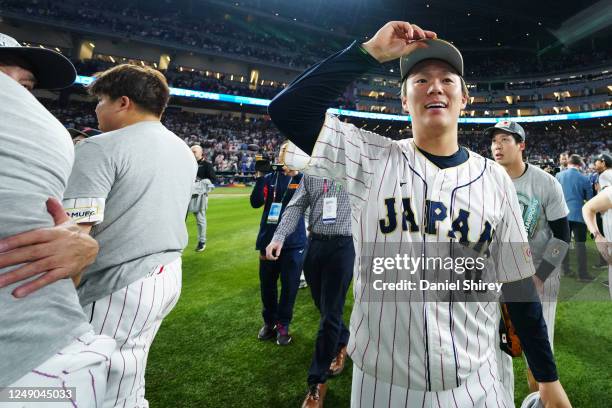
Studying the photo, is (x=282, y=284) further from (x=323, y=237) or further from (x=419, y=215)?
(x=419, y=215)

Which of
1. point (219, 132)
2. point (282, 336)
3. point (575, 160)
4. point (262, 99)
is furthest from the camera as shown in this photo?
point (262, 99)

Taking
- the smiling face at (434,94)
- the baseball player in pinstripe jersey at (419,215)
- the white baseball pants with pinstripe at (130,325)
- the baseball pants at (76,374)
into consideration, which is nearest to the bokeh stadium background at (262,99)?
the white baseball pants with pinstripe at (130,325)

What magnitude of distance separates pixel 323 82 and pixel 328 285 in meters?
2.07

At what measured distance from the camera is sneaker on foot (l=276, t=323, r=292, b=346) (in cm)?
364

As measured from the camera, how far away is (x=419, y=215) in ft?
4.75

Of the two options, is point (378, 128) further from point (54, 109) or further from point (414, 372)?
point (414, 372)

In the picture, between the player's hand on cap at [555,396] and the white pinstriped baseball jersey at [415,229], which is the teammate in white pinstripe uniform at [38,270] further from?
the player's hand on cap at [555,396]

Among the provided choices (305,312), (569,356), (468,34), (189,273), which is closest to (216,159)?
(189,273)

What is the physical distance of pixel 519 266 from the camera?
1.61 m

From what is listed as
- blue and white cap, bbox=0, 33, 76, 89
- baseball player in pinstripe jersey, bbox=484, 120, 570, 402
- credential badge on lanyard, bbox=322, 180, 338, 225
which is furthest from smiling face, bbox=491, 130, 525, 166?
blue and white cap, bbox=0, 33, 76, 89

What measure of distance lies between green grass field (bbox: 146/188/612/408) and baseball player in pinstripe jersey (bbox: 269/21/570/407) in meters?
1.68

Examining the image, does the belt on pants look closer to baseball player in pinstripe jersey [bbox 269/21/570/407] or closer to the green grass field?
the green grass field

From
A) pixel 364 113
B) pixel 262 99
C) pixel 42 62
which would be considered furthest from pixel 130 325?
pixel 364 113

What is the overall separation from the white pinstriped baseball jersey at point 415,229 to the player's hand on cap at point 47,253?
2.98 feet
